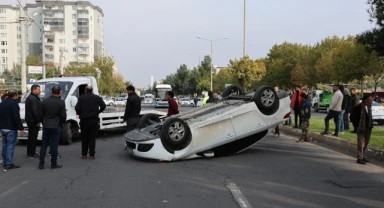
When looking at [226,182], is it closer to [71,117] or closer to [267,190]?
[267,190]

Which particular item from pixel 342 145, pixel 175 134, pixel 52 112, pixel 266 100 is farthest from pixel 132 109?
pixel 342 145

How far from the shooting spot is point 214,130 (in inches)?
346

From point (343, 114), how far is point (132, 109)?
311 inches

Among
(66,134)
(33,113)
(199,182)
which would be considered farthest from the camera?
(66,134)

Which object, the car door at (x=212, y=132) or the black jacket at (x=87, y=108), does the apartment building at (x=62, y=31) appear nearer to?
the black jacket at (x=87, y=108)

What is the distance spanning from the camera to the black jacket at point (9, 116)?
8047 mm

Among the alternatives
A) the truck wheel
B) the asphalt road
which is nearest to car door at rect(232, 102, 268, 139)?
the asphalt road

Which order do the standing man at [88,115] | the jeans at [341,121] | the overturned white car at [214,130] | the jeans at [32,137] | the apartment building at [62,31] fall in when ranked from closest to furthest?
the overturned white car at [214,130] < the standing man at [88,115] < the jeans at [32,137] < the jeans at [341,121] < the apartment building at [62,31]

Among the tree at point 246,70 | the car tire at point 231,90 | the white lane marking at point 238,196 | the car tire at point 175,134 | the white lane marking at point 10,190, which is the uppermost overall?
the tree at point 246,70

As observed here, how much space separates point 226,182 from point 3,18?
126669mm

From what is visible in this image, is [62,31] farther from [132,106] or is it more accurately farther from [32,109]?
[32,109]

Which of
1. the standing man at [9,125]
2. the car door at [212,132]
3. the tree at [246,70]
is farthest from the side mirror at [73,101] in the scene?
the tree at [246,70]

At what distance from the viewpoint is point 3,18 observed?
116 m

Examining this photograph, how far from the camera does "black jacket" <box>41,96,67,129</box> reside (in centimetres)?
802
